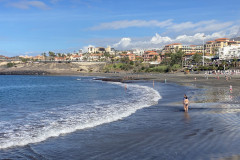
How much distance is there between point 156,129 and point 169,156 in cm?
443

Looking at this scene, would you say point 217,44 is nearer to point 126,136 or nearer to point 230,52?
point 230,52

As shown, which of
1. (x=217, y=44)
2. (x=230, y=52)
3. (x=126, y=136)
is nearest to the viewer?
(x=126, y=136)

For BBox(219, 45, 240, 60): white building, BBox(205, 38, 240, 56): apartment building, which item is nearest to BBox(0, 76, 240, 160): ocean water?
BBox(219, 45, 240, 60): white building

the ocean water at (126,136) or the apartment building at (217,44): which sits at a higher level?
the apartment building at (217,44)

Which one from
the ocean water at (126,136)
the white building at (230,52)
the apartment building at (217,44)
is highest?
the apartment building at (217,44)

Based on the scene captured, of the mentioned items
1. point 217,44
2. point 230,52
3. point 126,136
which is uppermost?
point 217,44

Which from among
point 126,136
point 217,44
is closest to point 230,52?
point 217,44

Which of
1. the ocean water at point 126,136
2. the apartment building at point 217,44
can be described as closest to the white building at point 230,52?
the apartment building at point 217,44

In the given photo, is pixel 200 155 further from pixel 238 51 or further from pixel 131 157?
pixel 238 51

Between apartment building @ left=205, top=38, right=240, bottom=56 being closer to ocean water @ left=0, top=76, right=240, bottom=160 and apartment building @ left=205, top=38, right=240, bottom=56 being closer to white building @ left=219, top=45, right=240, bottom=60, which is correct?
white building @ left=219, top=45, right=240, bottom=60

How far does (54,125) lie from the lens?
1569cm

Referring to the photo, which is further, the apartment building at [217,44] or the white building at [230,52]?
the apartment building at [217,44]

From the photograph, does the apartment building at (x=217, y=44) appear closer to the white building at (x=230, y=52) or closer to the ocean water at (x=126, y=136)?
the white building at (x=230, y=52)

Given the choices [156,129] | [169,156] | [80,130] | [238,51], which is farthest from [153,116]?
[238,51]
